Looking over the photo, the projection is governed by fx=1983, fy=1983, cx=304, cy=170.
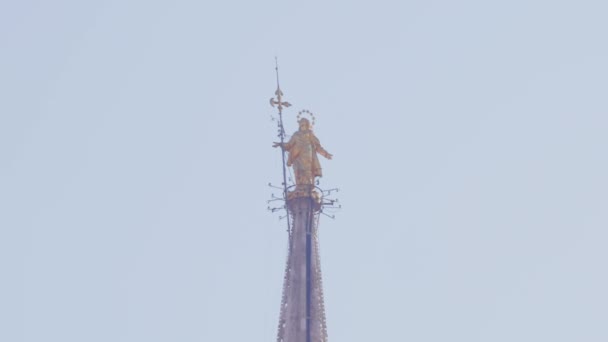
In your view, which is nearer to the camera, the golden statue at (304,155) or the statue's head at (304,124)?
the golden statue at (304,155)

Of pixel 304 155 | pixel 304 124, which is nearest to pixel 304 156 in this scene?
pixel 304 155

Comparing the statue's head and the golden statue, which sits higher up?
the statue's head

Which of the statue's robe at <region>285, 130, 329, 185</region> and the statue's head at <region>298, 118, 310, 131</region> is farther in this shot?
the statue's head at <region>298, 118, 310, 131</region>

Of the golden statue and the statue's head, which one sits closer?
the golden statue

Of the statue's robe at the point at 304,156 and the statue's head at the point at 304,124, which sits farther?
the statue's head at the point at 304,124

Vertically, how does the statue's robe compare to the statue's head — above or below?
below

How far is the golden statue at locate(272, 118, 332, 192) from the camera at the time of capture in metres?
117

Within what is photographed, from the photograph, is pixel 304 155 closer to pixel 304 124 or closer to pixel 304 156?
pixel 304 156

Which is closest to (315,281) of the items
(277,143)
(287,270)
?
(287,270)

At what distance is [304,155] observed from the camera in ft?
384

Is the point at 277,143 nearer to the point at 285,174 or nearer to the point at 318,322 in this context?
the point at 285,174

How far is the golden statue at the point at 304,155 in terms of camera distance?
11688 cm

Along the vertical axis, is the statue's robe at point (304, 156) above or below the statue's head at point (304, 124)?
below

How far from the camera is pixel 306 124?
389 ft
